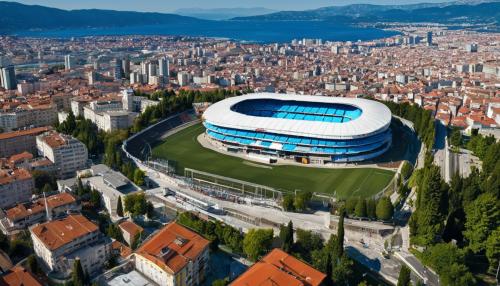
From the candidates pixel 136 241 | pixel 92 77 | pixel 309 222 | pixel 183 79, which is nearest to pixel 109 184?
pixel 136 241

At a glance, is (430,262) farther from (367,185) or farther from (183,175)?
(183,175)

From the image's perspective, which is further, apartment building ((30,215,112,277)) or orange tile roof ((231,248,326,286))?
apartment building ((30,215,112,277))

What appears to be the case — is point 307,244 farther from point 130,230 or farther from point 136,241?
point 130,230

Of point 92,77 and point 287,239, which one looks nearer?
point 287,239

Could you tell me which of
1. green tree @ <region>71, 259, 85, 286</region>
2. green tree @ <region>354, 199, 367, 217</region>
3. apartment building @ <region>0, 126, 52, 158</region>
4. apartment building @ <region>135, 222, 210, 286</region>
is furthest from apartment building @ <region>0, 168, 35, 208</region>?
green tree @ <region>354, 199, 367, 217</region>

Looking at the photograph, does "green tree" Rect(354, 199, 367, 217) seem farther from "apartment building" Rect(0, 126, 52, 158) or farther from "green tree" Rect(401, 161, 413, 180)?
"apartment building" Rect(0, 126, 52, 158)

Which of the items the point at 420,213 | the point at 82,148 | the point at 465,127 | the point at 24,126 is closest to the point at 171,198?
the point at 82,148

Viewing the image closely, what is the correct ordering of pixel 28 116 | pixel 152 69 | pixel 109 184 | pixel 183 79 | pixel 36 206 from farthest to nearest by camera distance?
pixel 152 69 → pixel 183 79 → pixel 28 116 → pixel 109 184 → pixel 36 206
